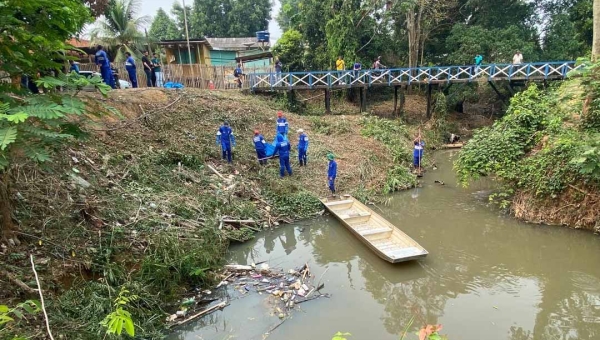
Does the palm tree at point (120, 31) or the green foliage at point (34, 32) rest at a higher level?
the palm tree at point (120, 31)

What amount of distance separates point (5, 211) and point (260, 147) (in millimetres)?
7153

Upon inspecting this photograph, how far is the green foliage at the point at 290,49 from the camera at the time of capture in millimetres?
24078

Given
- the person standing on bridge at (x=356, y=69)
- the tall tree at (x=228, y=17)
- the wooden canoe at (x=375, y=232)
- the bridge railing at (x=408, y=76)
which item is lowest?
the wooden canoe at (x=375, y=232)

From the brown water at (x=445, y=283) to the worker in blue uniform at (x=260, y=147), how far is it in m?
2.94

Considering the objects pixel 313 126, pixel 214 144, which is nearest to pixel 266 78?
pixel 313 126

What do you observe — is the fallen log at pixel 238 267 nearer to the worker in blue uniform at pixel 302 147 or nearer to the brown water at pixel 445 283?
the brown water at pixel 445 283

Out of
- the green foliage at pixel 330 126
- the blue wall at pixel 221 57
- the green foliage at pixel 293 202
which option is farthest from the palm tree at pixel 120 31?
the green foliage at pixel 293 202

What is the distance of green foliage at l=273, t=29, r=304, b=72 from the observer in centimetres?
2408

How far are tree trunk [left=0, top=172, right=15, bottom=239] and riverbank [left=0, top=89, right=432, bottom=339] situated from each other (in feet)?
0.61

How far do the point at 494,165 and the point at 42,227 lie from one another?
10.3 meters

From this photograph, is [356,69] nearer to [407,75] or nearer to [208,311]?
[407,75]

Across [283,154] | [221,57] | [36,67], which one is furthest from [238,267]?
[221,57]

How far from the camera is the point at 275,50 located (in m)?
24.2

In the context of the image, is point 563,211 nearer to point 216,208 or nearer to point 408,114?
point 216,208
